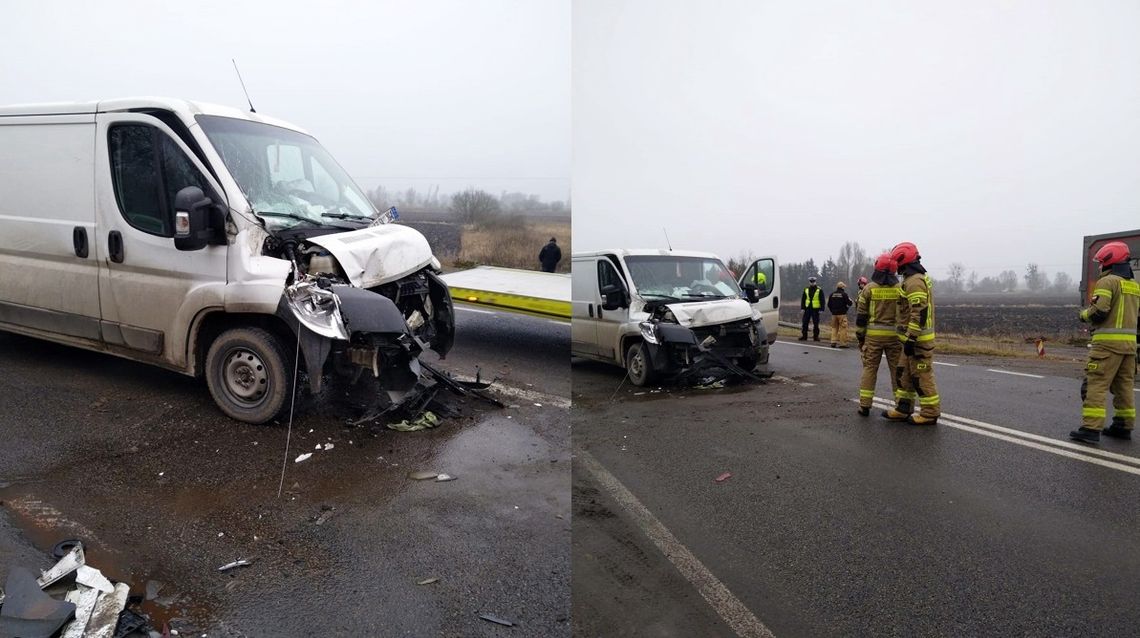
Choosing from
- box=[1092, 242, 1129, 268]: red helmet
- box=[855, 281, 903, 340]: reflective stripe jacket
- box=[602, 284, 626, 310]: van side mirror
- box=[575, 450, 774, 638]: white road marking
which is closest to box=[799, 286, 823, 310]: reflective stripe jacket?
box=[855, 281, 903, 340]: reflective stripe jacket

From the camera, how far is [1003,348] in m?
9.29

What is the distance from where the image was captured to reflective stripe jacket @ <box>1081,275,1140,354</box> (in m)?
4.29

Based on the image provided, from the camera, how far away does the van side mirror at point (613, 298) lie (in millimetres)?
3506

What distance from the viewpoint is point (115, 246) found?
384cm

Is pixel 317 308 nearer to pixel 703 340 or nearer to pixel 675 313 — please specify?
pixel 675 313

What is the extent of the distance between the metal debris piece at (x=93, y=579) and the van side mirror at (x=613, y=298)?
2.21m

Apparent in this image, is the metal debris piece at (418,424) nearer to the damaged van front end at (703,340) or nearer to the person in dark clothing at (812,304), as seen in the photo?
the damaged van front end at (703,340)

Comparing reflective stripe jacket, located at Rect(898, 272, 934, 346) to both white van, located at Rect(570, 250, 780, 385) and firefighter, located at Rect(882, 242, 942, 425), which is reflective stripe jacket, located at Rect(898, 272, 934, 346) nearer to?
firefighter, located at Rect(882, 242, 942, 425)

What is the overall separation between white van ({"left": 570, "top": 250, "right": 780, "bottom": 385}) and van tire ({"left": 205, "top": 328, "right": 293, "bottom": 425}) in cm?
167

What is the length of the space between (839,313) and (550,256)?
7109mm

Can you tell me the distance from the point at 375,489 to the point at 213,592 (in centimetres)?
92

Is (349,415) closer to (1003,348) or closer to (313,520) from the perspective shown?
(313,520)

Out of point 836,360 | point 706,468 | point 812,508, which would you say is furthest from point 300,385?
point 836,360

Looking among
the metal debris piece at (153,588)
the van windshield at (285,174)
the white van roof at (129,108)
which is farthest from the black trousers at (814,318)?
the metal debris piece at (153,588)
